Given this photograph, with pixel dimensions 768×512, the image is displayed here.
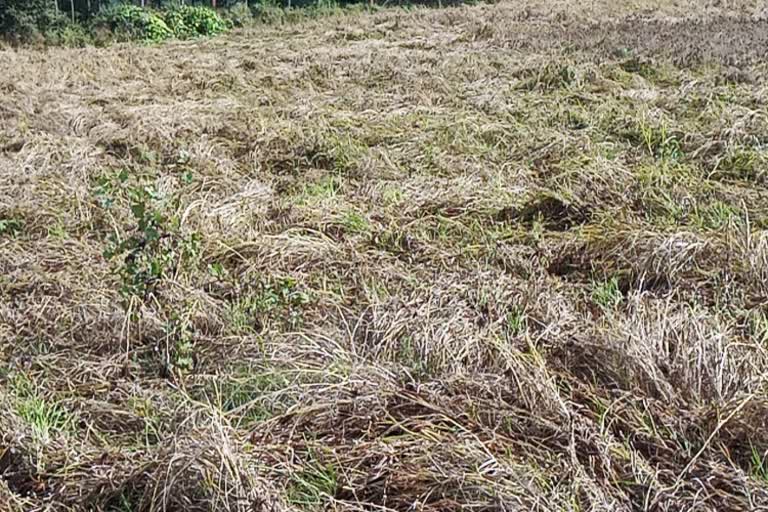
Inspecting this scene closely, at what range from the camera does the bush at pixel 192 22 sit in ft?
34.1

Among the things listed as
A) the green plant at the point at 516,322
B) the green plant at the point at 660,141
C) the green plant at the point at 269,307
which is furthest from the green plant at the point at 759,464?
the green plant at the point at 660,141

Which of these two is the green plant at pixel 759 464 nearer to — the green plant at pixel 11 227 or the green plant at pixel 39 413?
the green plant at pixel 39 413

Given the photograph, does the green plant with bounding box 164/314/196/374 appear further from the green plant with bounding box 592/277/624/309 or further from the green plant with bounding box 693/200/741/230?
the green plant with bounding box 693/200/741/230

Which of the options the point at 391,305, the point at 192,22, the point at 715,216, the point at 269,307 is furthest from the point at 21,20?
the point at 715,216

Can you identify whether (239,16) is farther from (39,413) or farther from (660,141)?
(39,413)

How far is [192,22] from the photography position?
10656 mm

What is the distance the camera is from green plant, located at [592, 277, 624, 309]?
2.52m

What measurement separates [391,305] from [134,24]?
29.8 feet

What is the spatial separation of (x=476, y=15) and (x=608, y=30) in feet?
9.98

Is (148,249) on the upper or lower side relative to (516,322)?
upper

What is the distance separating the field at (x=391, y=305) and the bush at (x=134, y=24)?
4.71m

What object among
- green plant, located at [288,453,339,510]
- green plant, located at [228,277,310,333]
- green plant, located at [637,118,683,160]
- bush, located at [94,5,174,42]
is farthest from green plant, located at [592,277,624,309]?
bush, located at [94,5,174,42]

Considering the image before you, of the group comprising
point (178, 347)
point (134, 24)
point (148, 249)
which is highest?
point (134, 24)

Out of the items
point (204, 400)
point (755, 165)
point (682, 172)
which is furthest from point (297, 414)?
point (755, 165)
